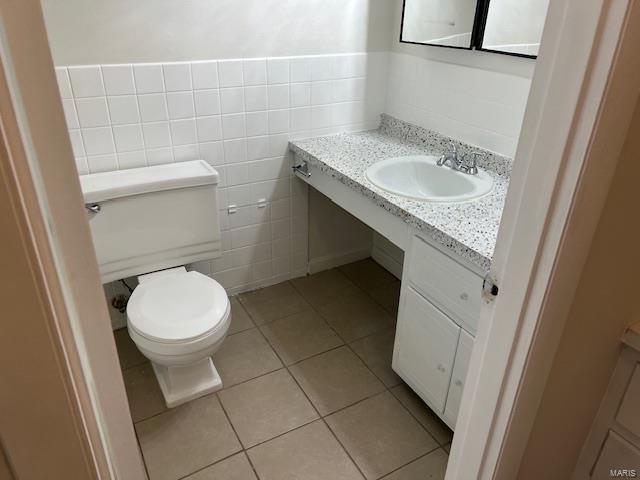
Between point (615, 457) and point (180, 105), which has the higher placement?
point (180, 105)

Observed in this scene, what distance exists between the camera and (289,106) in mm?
2266

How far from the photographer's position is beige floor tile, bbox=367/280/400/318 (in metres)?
2.48

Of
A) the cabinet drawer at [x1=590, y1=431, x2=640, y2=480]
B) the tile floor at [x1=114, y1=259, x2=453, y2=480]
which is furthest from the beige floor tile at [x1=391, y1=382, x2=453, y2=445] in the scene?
the cabinet drawer at [x1=590, y1=431, x2=640, y2=480]

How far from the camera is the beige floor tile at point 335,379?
1930 millimetres

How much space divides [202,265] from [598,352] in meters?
1.77

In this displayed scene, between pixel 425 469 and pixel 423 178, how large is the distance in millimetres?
1152

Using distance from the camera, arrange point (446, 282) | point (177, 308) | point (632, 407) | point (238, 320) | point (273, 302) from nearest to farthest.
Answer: point (632, 407) → point (446, 282) → point (177, 308) → point (238, 320) → point (273, 302)

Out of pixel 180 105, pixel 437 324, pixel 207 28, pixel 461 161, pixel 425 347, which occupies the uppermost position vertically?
pixel 207 28

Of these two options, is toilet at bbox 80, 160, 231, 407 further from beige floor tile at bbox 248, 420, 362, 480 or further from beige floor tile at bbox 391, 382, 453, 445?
beige floor tile at bbox 391, 382, 453, 445

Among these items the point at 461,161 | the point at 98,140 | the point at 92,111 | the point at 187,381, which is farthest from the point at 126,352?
the point at 461,161

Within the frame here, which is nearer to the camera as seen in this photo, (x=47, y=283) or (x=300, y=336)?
(x=47, y=283)

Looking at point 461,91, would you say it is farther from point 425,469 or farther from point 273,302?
point 425,469

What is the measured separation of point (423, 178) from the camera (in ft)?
6.95

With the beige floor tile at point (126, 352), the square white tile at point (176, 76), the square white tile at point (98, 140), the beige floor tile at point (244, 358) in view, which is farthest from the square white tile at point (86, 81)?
the beige floor tile at point (244, 358)
